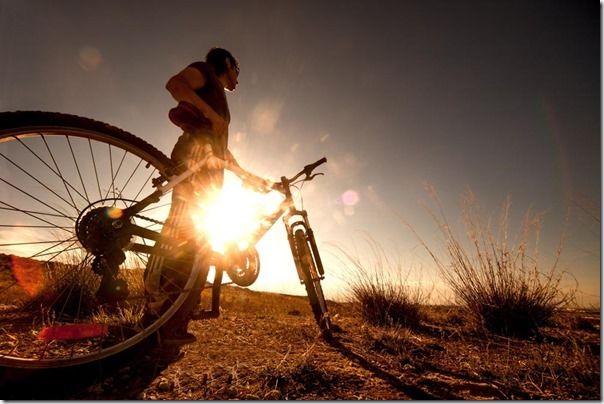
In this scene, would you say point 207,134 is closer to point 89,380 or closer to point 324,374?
point 89,380

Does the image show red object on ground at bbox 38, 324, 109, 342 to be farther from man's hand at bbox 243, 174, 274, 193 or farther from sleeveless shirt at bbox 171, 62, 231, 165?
man's hand at bbox 243, 174, 274, 193

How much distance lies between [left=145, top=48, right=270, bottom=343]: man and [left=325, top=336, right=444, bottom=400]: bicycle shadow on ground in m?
0.98

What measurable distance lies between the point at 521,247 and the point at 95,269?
11.8 feet

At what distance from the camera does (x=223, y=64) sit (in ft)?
8.57

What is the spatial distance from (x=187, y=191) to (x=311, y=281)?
1318mm

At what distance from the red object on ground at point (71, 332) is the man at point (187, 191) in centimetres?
29

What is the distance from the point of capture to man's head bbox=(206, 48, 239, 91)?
2613 mm

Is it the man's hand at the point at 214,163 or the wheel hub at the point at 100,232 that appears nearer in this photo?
the wheel hub at the point at 100,232

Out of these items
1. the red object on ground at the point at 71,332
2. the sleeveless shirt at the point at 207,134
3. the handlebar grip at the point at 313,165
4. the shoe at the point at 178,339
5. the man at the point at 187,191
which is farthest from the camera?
the handlebar grip at the point at 313,165

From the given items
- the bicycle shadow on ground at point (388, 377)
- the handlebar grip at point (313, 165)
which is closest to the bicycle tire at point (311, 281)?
the bicycle shadow on ground at point (388, 377)

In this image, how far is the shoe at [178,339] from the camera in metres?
1.65

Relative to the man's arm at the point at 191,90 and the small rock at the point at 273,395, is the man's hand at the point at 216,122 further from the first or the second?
the small rock at the point at 273,395

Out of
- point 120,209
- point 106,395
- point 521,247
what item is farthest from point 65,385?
point 521,247

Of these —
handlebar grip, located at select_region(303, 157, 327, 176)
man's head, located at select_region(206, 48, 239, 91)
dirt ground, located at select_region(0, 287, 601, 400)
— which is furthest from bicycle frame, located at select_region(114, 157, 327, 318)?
man's head, located at select_region(206, 48, 239, 91)
